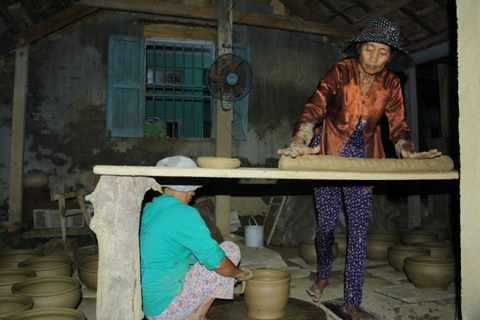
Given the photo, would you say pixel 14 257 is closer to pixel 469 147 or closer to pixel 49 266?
pixel 49 266

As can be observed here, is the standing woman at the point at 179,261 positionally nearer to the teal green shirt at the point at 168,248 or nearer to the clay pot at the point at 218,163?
the teal green shirt at the point at 168,248

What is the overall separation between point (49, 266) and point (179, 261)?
1997 mm

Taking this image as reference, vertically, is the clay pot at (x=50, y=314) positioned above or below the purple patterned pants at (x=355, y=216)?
below

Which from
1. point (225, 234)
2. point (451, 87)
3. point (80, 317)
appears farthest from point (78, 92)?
point (451, 87)

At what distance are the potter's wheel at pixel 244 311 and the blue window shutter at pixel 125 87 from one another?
4609 mm

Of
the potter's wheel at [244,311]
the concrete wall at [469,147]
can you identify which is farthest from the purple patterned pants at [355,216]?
the concrete wall at [469,147]

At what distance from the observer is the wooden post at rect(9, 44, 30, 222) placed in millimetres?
6074

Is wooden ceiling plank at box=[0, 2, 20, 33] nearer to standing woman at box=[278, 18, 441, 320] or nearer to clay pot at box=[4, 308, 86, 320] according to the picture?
clay pot at box=[4, 308, 86, 320]

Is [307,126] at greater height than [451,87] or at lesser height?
lesser

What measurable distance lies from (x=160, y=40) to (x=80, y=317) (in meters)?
5.85

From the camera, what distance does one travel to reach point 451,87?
688 centimetres

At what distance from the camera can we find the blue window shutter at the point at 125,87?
6.89m

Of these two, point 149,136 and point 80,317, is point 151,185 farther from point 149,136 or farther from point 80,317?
point 149,136

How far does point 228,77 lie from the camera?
5.88 meters
